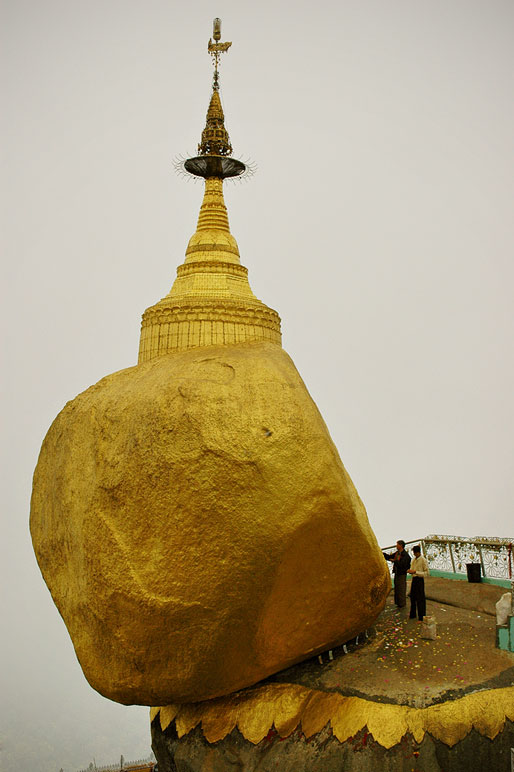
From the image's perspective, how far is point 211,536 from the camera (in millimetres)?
6855

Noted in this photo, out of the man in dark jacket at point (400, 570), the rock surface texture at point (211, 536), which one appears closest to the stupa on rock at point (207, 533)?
the rock surface texture at point (211, 536)

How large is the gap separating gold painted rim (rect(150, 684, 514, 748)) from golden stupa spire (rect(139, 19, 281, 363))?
188 inches

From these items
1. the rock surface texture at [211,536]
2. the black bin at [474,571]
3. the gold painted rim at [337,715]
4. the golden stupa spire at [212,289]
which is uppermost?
the golden stupa spire at [212,289]

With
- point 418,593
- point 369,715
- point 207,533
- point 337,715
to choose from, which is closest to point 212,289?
point 207,533

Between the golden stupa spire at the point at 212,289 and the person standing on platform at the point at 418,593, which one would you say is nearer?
the person standing on platform at the point at 418,593

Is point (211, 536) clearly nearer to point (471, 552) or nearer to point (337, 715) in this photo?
point (337, 715)

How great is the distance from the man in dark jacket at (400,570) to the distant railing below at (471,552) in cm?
240

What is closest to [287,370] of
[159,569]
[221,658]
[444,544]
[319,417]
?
[319,417]

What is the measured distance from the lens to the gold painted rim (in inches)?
269

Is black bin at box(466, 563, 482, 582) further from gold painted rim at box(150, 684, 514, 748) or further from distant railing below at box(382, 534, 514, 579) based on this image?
gold painted rim at box(150, 684, 514, 748)

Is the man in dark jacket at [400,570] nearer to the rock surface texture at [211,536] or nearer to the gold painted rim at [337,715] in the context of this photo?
the rock surface texture at [211,536]

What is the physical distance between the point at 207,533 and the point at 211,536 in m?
0.05

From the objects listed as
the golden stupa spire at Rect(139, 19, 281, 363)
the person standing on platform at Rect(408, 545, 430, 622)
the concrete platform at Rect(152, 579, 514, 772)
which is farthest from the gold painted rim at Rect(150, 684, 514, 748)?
the golden stupa spire at Rect(139, 19, 281, 363)

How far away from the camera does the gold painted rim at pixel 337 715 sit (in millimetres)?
6832
